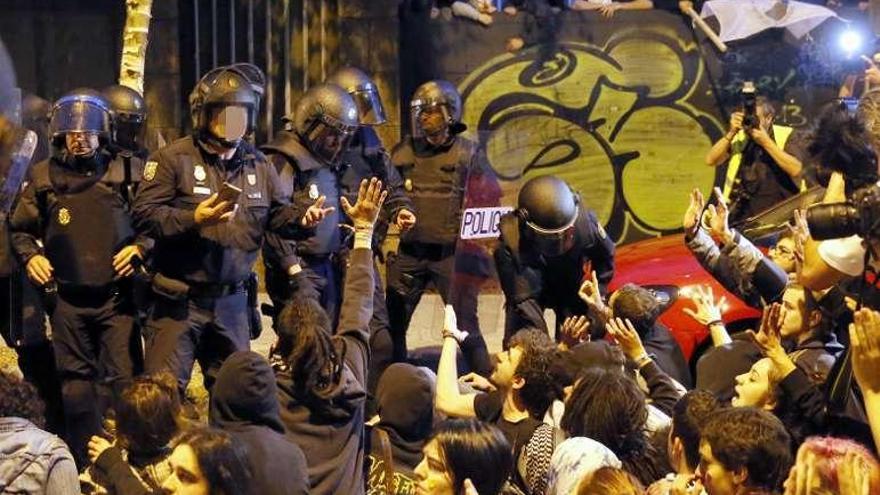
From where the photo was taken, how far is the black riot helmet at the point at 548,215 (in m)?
9.00

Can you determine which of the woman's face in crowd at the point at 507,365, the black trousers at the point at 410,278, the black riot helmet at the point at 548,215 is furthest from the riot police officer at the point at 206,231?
the woman's face in crowd at the point at 507,365

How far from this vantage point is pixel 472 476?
5391 millimetres

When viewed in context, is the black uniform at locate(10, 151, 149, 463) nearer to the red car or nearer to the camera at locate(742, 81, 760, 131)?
the red car

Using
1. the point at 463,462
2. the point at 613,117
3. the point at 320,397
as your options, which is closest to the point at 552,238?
the point at 320,397

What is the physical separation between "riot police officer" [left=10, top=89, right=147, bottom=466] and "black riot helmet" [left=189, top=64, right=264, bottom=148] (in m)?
0.51

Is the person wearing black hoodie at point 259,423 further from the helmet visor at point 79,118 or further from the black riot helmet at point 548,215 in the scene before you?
the black riot helmet at point 548,215

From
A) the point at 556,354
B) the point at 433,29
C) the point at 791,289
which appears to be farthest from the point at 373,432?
the point at 433,29

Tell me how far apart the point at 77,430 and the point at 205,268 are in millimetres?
1098

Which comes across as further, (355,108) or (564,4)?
(564,4)

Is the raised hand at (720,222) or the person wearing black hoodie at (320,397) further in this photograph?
the raised hand at (720,222)

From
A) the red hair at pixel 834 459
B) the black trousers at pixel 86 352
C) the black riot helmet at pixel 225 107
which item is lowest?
the black trousers at pixel 86 352

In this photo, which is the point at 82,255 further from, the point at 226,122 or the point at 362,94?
the point at 362,94

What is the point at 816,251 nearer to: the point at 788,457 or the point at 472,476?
the point at 788,457

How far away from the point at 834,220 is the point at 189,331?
429cm
